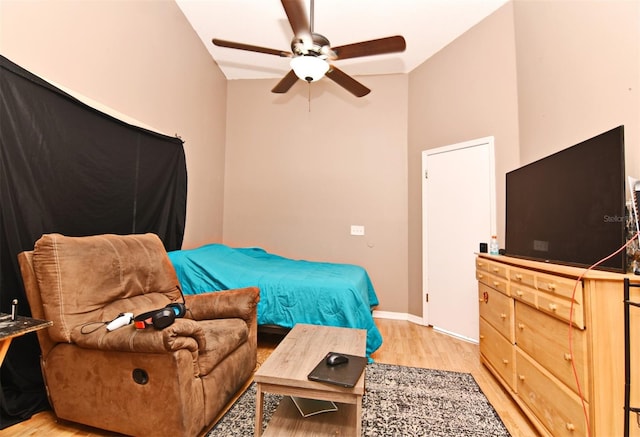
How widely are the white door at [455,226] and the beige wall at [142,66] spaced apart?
2.77 metres

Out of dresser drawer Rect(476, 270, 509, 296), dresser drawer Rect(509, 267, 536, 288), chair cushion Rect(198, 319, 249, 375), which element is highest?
dresser drawer Rect(509, 267, 536, 288)

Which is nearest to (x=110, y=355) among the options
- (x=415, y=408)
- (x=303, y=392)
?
(x=303, y=392)

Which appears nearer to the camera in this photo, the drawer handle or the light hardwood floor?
the drawer handle

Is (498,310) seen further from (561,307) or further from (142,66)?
(142,66)

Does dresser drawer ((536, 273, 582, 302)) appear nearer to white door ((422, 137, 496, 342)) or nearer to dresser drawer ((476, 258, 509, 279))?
dresser drawer ((476, 258, 509, 279))

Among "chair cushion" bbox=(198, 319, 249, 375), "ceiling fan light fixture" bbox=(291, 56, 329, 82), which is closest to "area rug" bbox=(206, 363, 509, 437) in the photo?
"chair cushion" bbox=(198, 319, 249, 375)

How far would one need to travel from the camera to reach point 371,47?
88.6 inches

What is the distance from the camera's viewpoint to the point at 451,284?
3154mm

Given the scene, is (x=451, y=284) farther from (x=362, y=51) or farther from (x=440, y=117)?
(x=362, y=51)

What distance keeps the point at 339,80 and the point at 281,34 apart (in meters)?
1.12

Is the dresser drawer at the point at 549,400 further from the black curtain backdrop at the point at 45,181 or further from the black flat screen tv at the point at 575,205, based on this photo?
the black curtain backdrop at the point at 45,181

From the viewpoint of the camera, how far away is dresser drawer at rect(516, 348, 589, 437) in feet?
4.09

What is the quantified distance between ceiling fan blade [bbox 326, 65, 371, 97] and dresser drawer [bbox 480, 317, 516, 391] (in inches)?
92.0

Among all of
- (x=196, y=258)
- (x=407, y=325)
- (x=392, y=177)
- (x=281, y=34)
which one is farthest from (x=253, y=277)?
(x=281, y=34)
